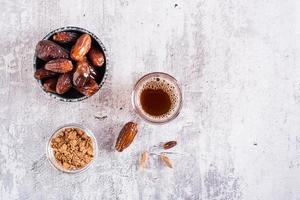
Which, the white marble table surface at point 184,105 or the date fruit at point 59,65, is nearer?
the date fruit at point 59,65

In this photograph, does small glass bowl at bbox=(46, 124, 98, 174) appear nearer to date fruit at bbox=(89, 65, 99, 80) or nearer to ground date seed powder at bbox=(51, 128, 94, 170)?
ground date seed powder at bbox=(51, 128, 94, 170)

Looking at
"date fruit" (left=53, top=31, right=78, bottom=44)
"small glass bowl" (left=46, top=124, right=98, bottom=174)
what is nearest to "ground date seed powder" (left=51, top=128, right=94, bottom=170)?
"small glass bowl" (left=46, top=124, right=98, bottom=174)

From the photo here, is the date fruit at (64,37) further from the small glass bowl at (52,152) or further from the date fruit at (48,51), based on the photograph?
the small glass bowl at (52,152)

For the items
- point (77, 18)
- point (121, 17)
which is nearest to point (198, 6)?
point (121, 17)

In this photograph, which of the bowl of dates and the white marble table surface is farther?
the white marble table surface

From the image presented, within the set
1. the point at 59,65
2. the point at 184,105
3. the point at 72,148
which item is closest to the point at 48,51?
the point at 59,65

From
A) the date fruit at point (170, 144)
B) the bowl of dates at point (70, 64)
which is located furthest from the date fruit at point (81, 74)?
Answer: the date fruit at point (170, 144)
